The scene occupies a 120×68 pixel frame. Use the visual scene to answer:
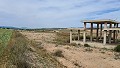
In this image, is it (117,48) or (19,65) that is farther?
(117,48)

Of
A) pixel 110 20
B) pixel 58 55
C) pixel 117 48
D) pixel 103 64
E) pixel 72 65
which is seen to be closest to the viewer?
pixel 72 65

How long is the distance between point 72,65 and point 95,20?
19.5m

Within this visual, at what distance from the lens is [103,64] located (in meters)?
19.7

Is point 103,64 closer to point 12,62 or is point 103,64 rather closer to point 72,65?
point 72,65

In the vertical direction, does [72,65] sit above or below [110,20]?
below

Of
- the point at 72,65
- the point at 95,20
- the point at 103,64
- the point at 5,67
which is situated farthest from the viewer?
the point at 95,20

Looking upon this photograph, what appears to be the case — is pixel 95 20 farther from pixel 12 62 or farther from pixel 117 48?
pixel 12 62

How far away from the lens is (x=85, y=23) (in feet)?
124

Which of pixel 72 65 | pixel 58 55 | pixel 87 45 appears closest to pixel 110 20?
pixel 87 45

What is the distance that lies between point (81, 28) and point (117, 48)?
9809mm

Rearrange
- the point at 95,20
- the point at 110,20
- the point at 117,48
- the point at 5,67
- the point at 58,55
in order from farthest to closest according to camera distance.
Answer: the point at 95,20
the point at 110,20
the point at 117,48
the point at 58,55
the point at 5,67

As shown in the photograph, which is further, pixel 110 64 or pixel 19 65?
pixel 110 64

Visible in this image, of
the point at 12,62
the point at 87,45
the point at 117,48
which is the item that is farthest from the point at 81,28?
the point at 12,62

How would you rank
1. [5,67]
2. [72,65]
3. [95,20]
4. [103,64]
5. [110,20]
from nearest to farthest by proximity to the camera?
[5,67], [72,65], [103,64], [110,20], [95,20]
